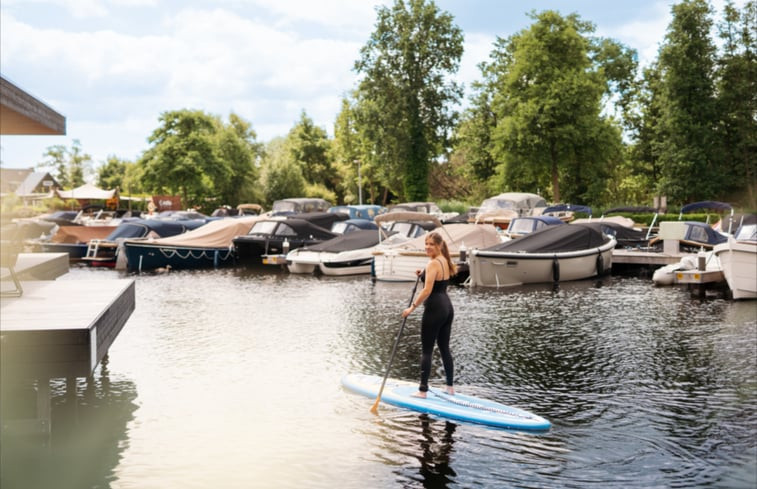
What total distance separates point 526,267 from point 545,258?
0.79 meters

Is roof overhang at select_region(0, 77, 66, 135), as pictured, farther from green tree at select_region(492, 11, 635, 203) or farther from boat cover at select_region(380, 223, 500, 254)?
green tree at select_region(492, 11, 635, 203)

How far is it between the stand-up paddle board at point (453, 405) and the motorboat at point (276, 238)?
21.4m

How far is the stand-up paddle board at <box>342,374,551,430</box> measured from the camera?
948 cm

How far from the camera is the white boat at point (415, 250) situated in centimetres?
2608

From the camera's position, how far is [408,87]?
211 ft

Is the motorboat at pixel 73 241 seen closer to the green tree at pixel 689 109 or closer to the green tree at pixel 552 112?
the green tree at pixel 552 112

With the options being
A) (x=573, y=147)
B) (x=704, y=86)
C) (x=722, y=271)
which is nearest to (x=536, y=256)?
(x=722, y=271)

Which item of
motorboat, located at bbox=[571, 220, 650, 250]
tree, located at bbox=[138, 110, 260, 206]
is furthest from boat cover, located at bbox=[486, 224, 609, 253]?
tree, located at bbox=[138, 110, 260, 206]

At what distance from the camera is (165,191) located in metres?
76.4

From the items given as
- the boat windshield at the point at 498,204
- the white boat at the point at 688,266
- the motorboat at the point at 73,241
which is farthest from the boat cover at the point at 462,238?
the boat windshield at the point at 498,204

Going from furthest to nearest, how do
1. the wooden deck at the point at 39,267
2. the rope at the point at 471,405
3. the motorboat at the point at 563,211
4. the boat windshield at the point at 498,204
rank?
the boat windshield at the point at 498,204
the motorboat at the point at 563,211
the wooden deck at the point at 39,267
the rope at the point at 471,405

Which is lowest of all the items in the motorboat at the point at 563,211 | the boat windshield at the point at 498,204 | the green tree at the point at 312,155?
the motorboat at the point at 563,211

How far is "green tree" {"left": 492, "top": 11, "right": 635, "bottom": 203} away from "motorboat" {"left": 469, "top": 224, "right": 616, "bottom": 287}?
86.8 ft

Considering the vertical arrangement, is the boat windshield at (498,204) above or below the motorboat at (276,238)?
above
